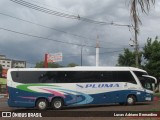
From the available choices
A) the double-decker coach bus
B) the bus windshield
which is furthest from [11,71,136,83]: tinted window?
the bus windshield

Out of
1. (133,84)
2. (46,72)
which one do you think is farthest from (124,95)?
(46,72)

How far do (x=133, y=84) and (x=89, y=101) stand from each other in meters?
3.65

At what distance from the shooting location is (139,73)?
30438mm

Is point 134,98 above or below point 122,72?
below

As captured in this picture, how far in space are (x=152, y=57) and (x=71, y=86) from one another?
102 ft

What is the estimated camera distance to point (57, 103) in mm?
28031

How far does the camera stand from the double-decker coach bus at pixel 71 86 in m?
27.2

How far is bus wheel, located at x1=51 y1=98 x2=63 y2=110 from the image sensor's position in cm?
2783

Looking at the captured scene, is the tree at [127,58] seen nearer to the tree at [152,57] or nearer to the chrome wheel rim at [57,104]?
the tree at [152,57]

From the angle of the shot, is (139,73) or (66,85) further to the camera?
(139,73)

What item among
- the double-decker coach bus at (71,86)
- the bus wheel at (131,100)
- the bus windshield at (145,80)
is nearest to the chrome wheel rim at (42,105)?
the double-decker coach bus at (71,86)

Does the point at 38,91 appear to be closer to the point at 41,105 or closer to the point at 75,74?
the point at 41,105

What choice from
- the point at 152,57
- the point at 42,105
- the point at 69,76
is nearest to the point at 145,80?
the point at 69,76

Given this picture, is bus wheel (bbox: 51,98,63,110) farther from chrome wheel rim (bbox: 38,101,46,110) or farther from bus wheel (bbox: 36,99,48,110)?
chrome wheel rim (bbox: 38,101,46,110)
